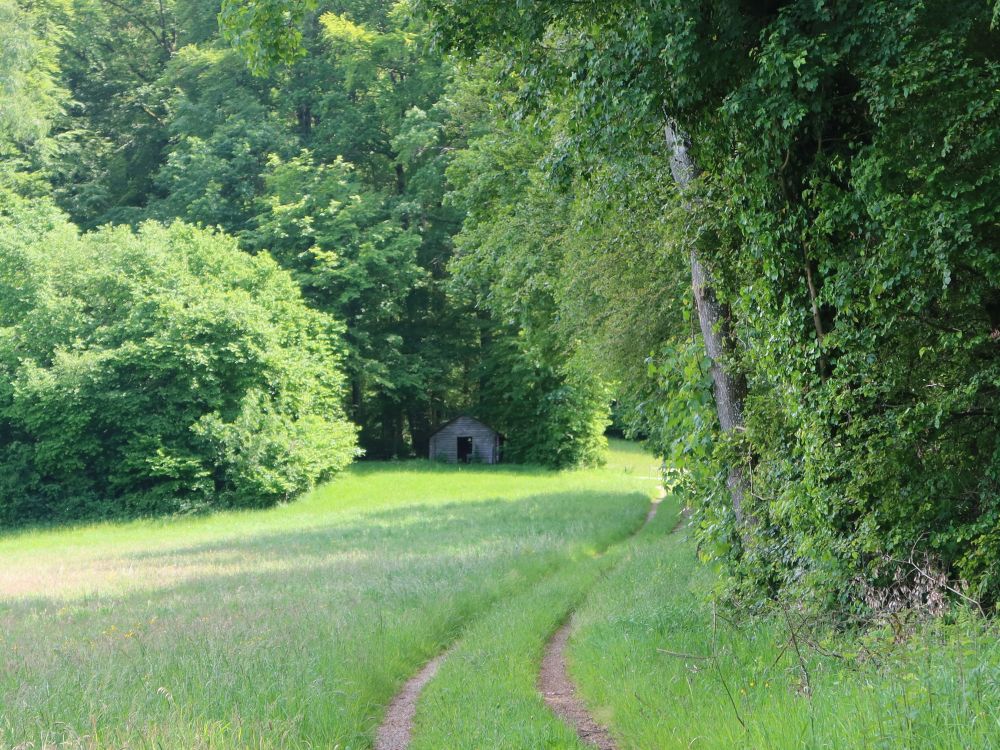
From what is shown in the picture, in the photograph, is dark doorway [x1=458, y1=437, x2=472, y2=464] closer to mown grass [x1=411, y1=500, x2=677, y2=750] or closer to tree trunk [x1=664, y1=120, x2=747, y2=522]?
mown grass [x1=411, y1=500, x2=677, y2=750]

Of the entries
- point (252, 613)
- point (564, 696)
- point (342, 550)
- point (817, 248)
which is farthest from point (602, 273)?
point (564, 696)

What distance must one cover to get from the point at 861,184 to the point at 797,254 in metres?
1.24

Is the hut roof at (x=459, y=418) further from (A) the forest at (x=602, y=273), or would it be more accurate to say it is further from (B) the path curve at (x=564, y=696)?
(B) the path curve at (x=564, y=696)

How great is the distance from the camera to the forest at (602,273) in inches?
291

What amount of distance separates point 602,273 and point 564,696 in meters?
10.00

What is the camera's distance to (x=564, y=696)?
8758 millimetres

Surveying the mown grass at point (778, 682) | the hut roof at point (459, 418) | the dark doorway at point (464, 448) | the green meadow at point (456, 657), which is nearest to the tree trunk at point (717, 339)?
the mown grass at point (778, 682)

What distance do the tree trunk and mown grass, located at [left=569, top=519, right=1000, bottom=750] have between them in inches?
70.8

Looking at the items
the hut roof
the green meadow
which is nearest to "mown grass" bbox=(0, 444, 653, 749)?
the green meadow

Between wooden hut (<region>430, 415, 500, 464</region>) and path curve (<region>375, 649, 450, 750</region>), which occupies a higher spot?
wooden hut (<region>430, 415, 500, 464</region>)

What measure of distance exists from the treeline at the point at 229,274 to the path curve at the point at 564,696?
13.4m

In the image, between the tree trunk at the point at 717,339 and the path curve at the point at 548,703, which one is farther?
the tree trunk at the point at 717,339

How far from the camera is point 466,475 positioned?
153 ft

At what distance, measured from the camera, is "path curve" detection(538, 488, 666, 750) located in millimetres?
7426
